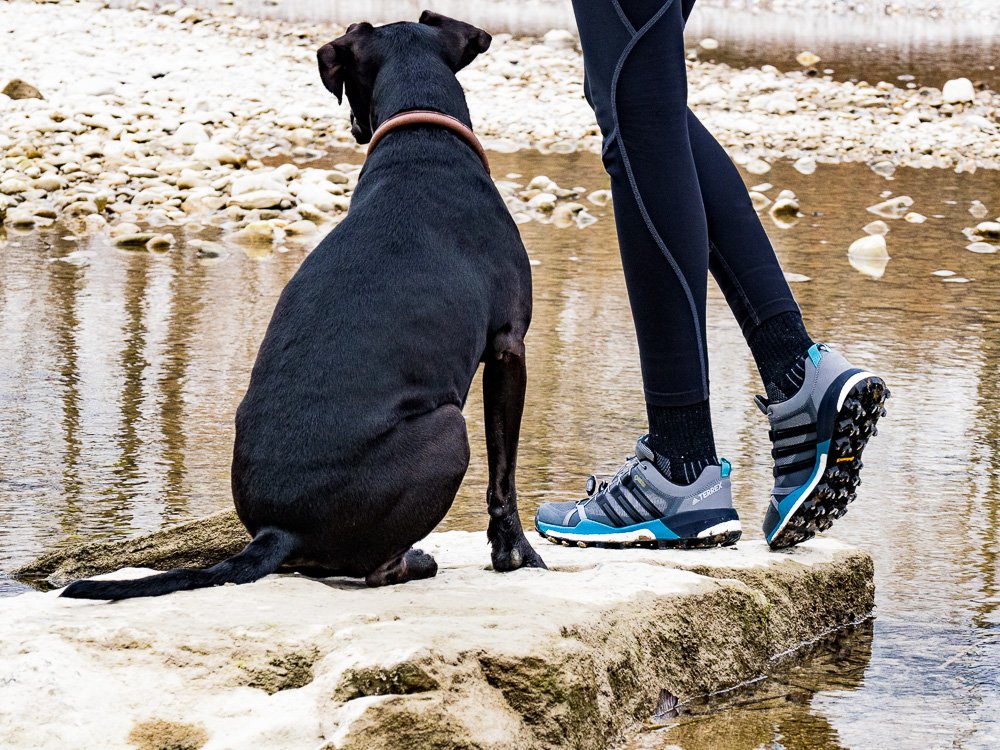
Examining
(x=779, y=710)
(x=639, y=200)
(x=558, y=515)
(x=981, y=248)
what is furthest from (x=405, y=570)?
(x=981, y=248)

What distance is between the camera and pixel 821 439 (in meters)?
3.13

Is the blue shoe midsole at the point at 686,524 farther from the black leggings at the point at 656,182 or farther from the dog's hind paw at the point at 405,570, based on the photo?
the dog's hind paw at the point at 405,570

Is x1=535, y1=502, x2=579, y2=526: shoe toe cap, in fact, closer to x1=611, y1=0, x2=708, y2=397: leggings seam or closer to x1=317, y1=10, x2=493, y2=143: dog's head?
x1=611, y1=0, x2=708, y2=397: leggings seam

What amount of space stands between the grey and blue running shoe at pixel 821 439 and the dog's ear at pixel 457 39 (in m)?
1.21

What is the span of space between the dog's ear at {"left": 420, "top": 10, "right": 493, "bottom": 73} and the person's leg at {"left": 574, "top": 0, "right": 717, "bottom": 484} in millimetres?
554

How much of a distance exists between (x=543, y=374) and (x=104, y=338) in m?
1.89

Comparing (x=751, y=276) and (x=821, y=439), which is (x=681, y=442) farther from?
(x=751, y=276)

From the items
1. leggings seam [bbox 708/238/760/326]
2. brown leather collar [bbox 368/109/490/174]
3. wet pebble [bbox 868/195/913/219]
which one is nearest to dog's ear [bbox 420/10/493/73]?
brown leather collar [bbox 368/109/490/174]

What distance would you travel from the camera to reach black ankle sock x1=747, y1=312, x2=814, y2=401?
127 inches

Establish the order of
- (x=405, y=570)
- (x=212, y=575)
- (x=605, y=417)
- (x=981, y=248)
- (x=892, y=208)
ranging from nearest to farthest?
1. (x=212, y=575)
2. (x=405, y=570)
3. (x=605, y=417)
4. (x=981, y=248)
5. (x=892, y=208)

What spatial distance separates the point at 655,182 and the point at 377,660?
1364 mm

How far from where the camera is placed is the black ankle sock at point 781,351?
3.23 meters

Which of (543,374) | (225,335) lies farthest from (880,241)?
(225,335)

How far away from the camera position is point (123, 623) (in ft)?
7.82
